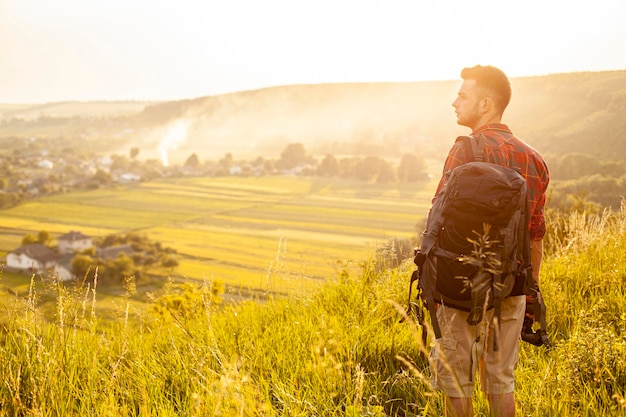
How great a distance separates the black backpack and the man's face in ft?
1.23

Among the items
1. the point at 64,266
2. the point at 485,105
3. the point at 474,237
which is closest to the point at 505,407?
the point at 474,237

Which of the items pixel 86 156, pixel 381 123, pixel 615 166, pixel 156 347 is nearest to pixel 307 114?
pixel 381 123

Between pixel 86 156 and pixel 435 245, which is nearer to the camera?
pixel 435 245

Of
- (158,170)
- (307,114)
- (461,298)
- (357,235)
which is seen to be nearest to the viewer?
(461,298)

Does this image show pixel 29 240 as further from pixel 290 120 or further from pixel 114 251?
pixel 290 120

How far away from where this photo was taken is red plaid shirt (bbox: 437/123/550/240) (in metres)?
2.71

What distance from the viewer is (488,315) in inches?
104

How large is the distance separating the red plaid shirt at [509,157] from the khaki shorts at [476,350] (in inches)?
24.4

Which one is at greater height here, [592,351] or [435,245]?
[435,245]

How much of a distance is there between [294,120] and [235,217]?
66452 mm

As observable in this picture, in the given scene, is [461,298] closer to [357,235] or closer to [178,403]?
[178,403]

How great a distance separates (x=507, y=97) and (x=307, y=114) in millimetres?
129091

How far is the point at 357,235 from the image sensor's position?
189ft

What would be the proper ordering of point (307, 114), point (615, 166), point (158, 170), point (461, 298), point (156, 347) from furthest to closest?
point (307, 114)
point (158, 170)
point (615, 166)
point (156, 347)
point (461, 298)
